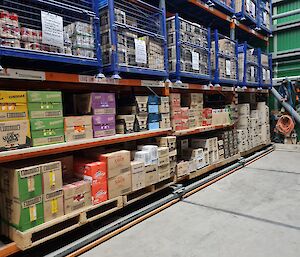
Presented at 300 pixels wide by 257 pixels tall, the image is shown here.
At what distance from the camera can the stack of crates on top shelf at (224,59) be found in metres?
4.73

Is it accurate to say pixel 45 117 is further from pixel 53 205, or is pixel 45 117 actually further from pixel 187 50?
pixel 187 50

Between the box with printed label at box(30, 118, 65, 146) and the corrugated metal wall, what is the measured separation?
7560 mm

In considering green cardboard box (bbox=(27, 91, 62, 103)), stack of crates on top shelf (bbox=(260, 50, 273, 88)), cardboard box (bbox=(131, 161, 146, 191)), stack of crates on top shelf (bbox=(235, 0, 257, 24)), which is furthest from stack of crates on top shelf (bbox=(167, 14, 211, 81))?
stack of crates on top shelf (bbox=(260, 50, 273, 88))

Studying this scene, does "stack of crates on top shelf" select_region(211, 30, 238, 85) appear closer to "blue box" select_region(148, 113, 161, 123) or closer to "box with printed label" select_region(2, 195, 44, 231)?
"blue box" select_region(148, 113, 161, 123)

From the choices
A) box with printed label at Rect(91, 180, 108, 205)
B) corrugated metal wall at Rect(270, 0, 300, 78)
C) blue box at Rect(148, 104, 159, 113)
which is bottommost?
box with printed label at Rect(91, 180, 108, 205)

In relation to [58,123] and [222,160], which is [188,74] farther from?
[58,123]

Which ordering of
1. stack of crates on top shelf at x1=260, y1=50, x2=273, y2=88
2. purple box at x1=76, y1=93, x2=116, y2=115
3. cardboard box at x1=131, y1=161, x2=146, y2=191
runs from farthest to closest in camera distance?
stack of crates on top shelf at x1=260, y1=50, x2=273, y2=88 → cardboard box at x1=131, y1=161, x2=146, y2=191 → purple box at x1=76, y1=93, x2=116, y2=115

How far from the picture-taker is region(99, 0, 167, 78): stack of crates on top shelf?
2.85 m

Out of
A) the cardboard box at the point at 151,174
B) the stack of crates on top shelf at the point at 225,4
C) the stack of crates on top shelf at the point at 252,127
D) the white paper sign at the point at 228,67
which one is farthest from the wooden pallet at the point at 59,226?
the stack of crates on top shelf at the point at 225,4

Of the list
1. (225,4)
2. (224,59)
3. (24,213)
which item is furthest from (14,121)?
(225,4)

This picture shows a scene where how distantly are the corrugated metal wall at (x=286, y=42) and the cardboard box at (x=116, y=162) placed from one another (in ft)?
22.7

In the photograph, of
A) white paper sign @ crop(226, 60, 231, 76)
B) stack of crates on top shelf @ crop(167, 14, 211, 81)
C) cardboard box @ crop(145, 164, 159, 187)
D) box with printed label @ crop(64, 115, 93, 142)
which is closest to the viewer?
box with printed label @ crop(64, 115, 93, 142)

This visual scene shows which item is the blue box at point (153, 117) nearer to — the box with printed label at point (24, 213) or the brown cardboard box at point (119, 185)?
the brown cardboard box at point (119, 185)

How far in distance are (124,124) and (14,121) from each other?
1.28 metres
